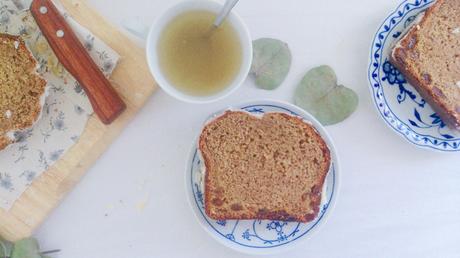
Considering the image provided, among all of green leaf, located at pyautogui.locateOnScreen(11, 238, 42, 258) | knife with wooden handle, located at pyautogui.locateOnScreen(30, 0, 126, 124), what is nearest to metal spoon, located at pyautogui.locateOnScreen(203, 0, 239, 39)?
knife with wooden handle, located at pyautogui.locateOnScreen(30, 0, 126, 124)

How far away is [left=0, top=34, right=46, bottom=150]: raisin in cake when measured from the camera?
4.53 ft

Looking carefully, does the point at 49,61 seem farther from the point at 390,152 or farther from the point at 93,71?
the point at 390,152

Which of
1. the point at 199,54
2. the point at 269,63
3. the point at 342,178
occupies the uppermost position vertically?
the point at 199,54

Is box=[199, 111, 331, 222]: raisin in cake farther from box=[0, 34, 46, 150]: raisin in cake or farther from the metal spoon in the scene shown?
box=[0, 34, 46, 150]: raisin in cake

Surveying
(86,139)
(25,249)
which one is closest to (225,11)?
(86,139)

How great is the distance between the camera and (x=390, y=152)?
5.00ft

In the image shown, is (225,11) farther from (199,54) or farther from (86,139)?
(86,139)

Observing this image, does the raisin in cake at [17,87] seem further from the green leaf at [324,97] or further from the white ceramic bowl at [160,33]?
the green leaf at [324,97]

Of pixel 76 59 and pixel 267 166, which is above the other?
pixel 76 59

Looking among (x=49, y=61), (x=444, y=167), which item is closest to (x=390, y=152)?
(x=444, y=167)

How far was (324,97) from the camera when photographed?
1.48 metres

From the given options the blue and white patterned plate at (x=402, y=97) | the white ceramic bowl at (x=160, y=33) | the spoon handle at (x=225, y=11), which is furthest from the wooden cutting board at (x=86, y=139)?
the blue and white patterned plate at (x=402, y=97)

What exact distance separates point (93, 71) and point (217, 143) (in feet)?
1.09

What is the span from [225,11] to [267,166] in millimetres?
379
